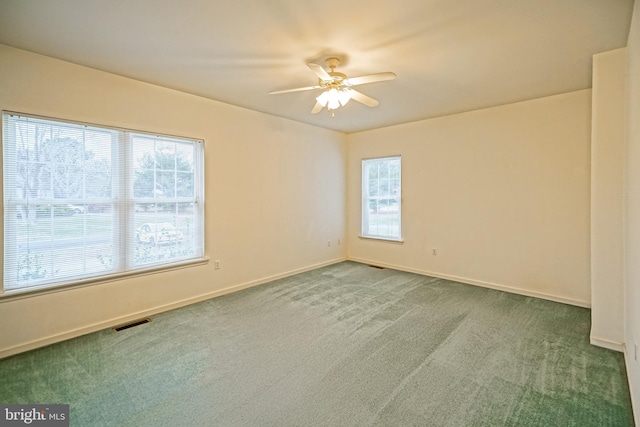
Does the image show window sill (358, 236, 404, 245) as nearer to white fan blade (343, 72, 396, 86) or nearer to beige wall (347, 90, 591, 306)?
beige wall (347, 90, 591, 306)

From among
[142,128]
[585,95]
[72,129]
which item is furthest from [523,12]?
[72,129]

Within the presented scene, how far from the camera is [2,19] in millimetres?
2072

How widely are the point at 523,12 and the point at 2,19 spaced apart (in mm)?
3585

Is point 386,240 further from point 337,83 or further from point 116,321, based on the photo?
point 116,321

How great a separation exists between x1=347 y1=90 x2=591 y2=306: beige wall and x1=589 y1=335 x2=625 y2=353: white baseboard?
3.61ft

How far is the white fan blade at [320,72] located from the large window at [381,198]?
292 cm

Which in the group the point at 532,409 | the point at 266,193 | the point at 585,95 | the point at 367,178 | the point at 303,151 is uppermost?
the point at 585,95

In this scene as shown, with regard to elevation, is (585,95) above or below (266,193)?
above

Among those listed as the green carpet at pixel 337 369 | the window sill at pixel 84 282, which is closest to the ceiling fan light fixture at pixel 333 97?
the green carpet at pixel 337 369

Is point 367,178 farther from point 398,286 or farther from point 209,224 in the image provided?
point 209,224

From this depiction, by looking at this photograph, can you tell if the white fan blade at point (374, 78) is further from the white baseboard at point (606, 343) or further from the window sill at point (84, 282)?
the white baseboard at point (606, 343)

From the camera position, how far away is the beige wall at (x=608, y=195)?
2492 mm

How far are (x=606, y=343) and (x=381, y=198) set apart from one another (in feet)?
11.5

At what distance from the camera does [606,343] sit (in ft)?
8.38
